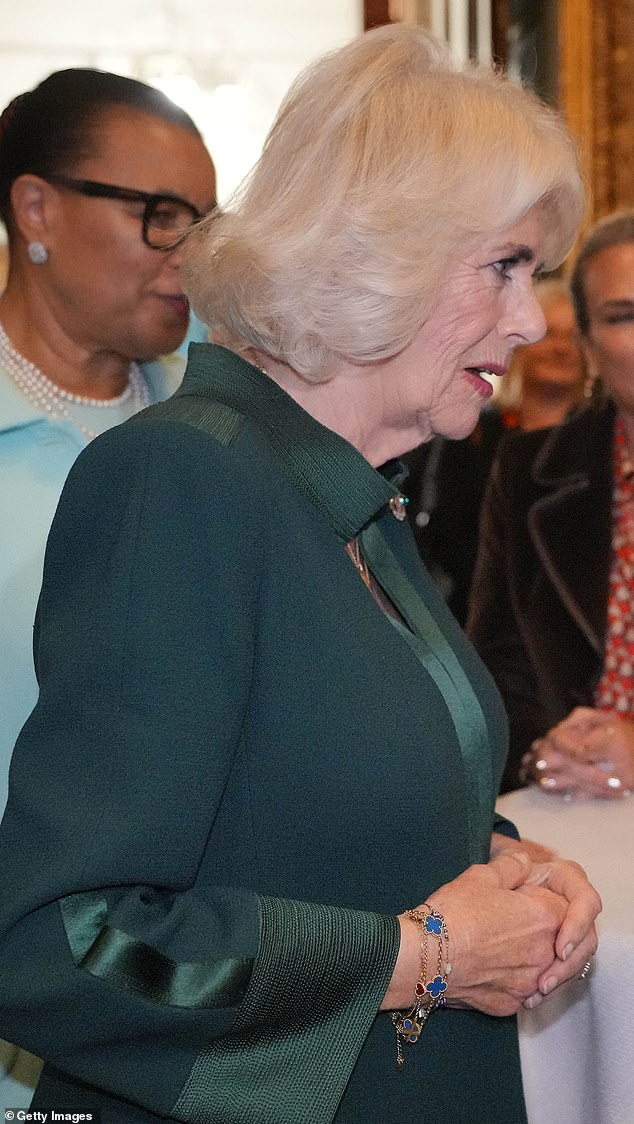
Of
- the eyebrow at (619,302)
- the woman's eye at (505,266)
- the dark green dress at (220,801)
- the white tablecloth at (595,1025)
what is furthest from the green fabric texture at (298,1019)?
the eyebrow at (619,302)

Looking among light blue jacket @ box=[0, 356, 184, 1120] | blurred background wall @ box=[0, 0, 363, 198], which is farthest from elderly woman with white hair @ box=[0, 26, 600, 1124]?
blurred background wall @ box=[0, 0, 363, 198]

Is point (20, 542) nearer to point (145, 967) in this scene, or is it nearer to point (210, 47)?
point (145, 967)

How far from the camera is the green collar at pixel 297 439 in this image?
116 cm

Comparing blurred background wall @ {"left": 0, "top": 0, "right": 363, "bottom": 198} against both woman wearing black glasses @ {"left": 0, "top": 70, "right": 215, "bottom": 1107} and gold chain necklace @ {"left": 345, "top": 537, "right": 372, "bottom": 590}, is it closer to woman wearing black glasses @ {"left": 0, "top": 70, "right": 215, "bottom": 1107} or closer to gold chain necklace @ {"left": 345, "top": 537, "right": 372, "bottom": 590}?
woman wearing black glasses @ {"left": 0, "top": 70, "right": 215, "bottom": 1107}

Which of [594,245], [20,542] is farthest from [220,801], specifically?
[594,245]

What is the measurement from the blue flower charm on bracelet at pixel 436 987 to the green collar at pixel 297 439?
1.35 feet

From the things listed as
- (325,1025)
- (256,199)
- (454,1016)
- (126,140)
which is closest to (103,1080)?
(325,1025)

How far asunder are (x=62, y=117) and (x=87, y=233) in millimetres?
169

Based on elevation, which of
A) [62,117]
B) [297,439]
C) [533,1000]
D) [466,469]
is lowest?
[466,469]

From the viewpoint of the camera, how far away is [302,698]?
3.43 feet

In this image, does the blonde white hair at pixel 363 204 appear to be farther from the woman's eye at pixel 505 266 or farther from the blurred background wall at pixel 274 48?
the blurred background wall at pixel 274 48

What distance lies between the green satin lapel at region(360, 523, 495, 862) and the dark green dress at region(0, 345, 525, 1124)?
0.02 metres

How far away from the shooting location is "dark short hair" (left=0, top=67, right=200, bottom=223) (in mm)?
1689

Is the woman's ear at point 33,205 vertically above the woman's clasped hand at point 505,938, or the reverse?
the woman's ear at point 33,205
